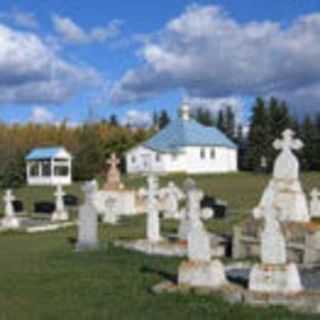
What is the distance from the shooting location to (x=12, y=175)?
230ft

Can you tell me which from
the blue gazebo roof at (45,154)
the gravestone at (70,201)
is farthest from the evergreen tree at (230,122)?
the gravestone at (70,201)

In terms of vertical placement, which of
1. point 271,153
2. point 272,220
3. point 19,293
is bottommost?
point 19,293

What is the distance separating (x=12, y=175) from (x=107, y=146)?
2787 centimetres

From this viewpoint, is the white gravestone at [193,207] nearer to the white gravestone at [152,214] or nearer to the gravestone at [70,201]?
the white gravestone at [152,214]

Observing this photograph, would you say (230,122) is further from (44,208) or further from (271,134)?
(44,208)

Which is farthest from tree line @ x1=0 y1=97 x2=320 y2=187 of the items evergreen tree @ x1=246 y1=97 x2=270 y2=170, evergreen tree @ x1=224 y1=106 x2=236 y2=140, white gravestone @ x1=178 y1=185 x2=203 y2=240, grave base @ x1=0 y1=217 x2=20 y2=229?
white gravestone @ x1=178 y1=185 x2=203 y2=240

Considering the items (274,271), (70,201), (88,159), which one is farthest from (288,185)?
(88,159)

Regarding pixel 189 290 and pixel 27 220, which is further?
pixel 27 220

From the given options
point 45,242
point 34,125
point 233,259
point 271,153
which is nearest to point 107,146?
point 34,125

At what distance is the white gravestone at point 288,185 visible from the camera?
19839 millimetres

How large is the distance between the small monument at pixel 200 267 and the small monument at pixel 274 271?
806mm

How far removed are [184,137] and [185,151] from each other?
7.27 feet

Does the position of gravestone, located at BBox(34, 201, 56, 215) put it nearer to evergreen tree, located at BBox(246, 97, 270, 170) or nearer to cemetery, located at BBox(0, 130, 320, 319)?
cemetery, located at BBox(0, 130, 320, 319)

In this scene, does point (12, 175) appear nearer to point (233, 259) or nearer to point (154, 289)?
point (233, 259)
